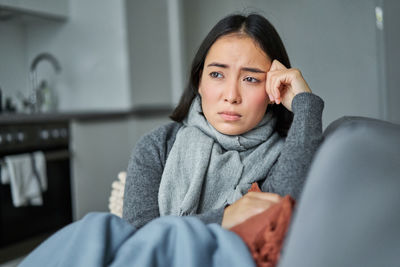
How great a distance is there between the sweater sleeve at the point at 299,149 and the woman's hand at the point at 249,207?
9cm

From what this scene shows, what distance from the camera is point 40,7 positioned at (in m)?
3.04

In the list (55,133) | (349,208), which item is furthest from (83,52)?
(349,208)

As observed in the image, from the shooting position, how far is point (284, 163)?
85 centimetres

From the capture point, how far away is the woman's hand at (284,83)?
949 mm

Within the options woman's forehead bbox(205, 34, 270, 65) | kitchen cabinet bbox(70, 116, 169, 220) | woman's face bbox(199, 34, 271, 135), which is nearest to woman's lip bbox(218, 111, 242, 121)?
woman's face bbox(199, 34, 271, 135)

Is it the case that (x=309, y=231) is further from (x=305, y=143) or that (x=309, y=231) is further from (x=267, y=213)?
(x=305, y=143)

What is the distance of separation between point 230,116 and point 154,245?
499 mm

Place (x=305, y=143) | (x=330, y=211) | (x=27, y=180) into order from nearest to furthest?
(x=330, y=211) < (x=305, y=143) < (x=27, y=180)

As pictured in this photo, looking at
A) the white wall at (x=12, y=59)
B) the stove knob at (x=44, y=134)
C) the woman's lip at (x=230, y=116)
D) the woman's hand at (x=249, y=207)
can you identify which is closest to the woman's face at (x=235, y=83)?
the woman's lip at (x=230, y=116)

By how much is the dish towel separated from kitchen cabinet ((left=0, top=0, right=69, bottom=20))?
1.04 metres

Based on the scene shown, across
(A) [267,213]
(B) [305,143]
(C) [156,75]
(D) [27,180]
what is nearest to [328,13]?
(B) [305,143]

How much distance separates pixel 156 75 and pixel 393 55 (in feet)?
9.05

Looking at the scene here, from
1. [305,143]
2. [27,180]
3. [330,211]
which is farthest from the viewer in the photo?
[27,180]

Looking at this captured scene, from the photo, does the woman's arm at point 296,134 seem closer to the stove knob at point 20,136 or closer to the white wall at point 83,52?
the stove knob at point 20,136
